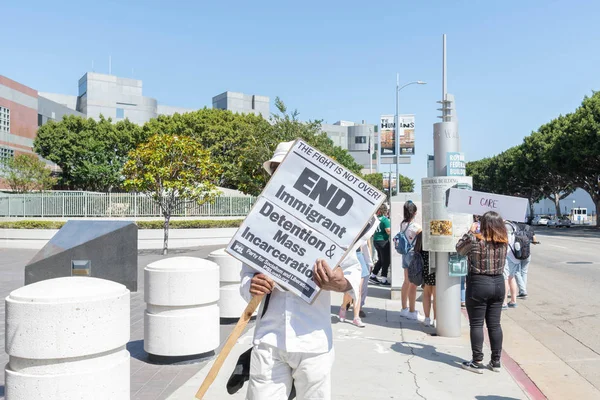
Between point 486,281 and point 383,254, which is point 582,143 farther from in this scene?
point 486,281

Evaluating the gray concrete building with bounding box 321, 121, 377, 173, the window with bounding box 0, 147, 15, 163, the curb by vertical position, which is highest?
the gray concrete building with bounding box 321, 121, 377, 173

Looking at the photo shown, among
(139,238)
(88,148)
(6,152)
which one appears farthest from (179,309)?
(6,152)

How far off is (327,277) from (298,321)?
286 millimetres

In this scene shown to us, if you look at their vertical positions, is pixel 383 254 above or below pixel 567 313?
above

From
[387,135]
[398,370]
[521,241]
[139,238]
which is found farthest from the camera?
[387,135]

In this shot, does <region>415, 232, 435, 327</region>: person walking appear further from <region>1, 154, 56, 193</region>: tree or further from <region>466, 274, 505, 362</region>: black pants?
<region>1, 154, 56, 193</region>: tree

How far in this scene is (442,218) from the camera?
7055mm

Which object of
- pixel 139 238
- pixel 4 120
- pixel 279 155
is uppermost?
pixel 4 120

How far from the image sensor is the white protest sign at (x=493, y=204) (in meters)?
5.82

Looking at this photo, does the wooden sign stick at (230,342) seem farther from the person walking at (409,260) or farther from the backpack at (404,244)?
the backpack at (404,244)

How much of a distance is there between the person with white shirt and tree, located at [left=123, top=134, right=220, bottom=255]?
1732cm

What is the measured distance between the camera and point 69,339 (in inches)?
119

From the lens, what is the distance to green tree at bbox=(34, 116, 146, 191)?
4494cm

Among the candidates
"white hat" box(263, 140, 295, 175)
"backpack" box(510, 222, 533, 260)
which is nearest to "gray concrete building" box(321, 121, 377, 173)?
"backpack" box(510, 222, 533, 260)
